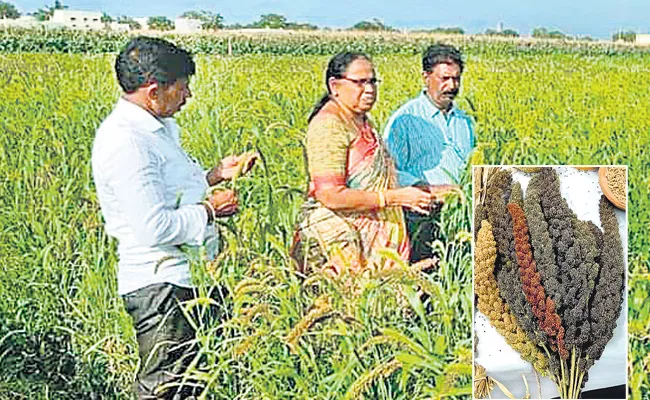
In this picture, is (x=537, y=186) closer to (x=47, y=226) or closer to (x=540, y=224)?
(x=540, y=224)

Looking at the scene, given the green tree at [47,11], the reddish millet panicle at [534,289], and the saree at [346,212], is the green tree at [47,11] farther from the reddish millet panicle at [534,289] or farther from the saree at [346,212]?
the reddish millet panicle at [534,289]

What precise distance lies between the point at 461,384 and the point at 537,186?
69 cm

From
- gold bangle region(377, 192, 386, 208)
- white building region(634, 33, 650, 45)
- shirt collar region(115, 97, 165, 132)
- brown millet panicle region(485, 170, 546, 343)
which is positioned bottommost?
brown millet panicle region(485, 170, 546, 343)

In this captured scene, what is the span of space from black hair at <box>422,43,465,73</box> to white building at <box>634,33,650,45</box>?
0.59 meters

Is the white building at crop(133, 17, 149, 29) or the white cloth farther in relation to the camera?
the white building at crop(133, 17, 149, 29)

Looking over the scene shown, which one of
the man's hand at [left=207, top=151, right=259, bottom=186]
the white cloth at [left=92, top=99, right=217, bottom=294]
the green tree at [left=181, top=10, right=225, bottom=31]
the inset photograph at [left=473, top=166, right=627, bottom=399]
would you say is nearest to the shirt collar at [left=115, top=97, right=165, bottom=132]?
the white cloth at [left=92, top=99, right=217, bottom=294]

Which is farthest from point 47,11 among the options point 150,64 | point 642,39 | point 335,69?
point 642,39

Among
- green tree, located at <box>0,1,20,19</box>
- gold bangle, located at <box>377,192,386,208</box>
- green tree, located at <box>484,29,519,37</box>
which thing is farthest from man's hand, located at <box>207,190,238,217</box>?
green tree, located at <box>484,29,519,37</box>

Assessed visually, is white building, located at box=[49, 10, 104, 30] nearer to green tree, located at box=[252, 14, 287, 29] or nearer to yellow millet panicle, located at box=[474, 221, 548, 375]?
green tree, located at box=[252, 14, 287, 29]

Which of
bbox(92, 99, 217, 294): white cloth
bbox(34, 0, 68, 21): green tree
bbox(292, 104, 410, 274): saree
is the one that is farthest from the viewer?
bbox(34, 0, 68, 21): green tree

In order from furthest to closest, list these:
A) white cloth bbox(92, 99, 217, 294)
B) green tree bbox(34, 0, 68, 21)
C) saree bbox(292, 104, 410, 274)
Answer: green tree bbox(34, 0, 68, 21) → saree bbox(292, 104, 410, 274) → white cloth bbox(92, 99, 217, 294)

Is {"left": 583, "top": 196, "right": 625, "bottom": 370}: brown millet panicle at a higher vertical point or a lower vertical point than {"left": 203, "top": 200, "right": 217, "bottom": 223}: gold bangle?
lower

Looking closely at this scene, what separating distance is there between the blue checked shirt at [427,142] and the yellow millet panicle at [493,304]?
0.22m

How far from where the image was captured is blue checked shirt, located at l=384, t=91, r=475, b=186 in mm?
4113
